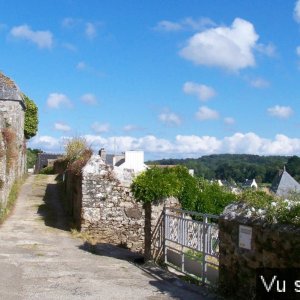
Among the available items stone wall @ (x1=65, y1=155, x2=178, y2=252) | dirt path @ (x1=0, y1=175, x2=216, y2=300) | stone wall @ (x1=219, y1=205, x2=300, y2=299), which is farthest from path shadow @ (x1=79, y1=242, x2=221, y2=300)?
stone wall @ (x1=65, y1=155, x2=178, y2=252)

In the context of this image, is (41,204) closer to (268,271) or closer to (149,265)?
(149,265)

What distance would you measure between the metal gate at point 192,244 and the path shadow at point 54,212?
615cm

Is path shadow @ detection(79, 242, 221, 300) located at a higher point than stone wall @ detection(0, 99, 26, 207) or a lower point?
lower

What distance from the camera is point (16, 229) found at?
52.1 feet

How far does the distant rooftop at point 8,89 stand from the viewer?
24.7 m

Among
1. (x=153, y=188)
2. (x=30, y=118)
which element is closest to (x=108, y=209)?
(x=153, y=188)

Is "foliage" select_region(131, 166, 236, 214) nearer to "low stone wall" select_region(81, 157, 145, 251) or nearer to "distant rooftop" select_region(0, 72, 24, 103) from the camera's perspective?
"low stone wall" select_region(81, 157, 145, 251)

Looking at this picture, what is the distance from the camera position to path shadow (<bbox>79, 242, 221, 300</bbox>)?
8.46 metres

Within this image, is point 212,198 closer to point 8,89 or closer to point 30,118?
point 8,89

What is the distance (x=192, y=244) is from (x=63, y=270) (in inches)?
114

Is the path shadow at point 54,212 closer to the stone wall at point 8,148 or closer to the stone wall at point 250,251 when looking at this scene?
the stone wall at point 8,148

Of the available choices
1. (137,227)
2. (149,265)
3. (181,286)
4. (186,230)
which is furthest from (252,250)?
(137,227)

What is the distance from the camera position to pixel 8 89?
25.0m

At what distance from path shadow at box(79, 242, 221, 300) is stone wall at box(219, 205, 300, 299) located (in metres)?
0.51
